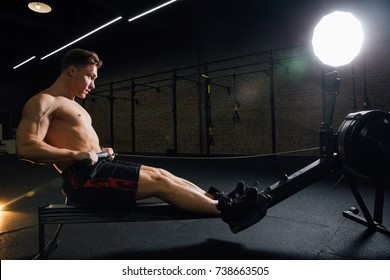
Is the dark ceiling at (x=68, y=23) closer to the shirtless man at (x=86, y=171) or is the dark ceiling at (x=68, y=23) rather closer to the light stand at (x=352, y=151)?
the shirtless man at (x=86, y=171)

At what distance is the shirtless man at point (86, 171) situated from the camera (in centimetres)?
140

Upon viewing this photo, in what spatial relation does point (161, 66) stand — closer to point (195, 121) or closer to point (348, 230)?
point (195, 121)

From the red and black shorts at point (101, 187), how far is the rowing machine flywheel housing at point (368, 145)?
1.33m

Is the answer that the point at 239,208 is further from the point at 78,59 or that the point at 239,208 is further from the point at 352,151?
the point at 78,59

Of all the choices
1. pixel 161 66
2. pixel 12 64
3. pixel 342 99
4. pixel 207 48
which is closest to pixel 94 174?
pixel 342 99

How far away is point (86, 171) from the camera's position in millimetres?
1447

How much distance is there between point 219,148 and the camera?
7.17 m

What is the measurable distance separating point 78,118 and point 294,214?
1926 mm

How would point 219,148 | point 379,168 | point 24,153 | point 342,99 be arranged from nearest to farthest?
point 24,153, point 379,168, point 342,99, point 219,148

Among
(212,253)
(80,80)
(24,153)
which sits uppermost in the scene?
(80,80)

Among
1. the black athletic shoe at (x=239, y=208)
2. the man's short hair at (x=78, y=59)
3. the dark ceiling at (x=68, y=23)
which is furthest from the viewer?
the dark ceiling at (x=68, y=23)

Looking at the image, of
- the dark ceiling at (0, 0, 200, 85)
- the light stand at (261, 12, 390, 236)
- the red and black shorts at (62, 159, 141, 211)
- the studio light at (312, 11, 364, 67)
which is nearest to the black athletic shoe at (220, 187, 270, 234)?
the light stand at (261, 12, 390, 236)

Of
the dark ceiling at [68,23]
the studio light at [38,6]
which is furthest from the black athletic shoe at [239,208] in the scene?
the studio light at [38,6]

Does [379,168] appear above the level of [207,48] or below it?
below
